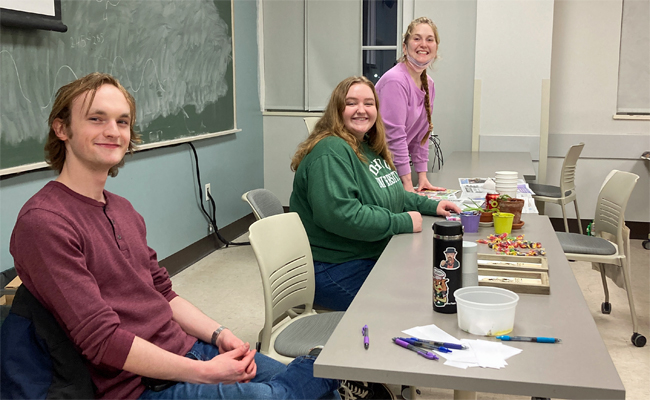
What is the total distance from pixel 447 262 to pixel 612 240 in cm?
229

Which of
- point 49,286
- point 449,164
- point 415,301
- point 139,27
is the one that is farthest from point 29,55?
point 449,164

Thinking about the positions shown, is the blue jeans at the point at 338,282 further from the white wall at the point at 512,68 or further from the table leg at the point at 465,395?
the white wall at the point at 512,68

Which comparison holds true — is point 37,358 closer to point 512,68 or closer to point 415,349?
point 415,349

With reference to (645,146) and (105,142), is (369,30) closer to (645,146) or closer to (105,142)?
(645,146)

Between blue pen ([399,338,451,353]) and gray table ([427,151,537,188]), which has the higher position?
gray table ([427,151,537,188])

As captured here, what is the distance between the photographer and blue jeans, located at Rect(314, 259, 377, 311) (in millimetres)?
2203

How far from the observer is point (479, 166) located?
3.95 metres

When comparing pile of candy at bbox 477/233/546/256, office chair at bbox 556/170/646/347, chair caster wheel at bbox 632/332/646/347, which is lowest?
chair caster wheel at bbox 632/332/646/347

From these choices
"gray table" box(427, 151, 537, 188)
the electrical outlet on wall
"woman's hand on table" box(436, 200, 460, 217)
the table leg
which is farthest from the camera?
the electrical outlet on wall

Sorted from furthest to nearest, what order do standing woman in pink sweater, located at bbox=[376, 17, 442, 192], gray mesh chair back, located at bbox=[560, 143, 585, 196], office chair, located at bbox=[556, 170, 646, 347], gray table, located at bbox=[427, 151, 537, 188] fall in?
1. gray mesh chair back, located at bbox=[560, 143, 585, 196]
2. gray table, located at bbox=[427, 151, 537, 188]
3. standing woman in pink sweater, located at bbox=[376, 17, 442, 192]
4. office chair, located at bbox=[556, 170, 646, 347]

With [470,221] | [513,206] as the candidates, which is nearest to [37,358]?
[470,221]

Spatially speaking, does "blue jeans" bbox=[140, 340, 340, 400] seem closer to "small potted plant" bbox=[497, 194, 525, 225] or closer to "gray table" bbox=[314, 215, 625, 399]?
"gray table" bbox=[314, 215, 625, 399]

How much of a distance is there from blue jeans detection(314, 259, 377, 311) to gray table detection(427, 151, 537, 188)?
3.63 ft

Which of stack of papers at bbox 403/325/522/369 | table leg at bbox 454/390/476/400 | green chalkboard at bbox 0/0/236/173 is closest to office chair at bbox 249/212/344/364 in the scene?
table leg at bbox 454/390/476/400
